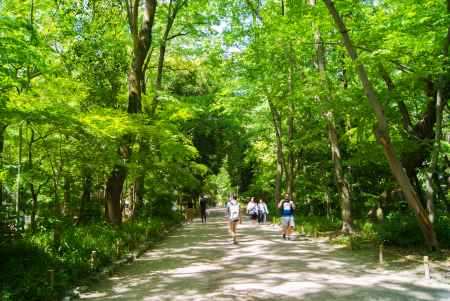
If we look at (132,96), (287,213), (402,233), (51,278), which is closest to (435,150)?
(402,233)

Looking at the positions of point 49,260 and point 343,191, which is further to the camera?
point 343,191

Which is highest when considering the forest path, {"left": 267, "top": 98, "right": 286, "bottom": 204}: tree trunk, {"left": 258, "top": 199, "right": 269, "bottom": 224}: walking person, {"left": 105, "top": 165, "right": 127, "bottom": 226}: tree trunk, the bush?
{"left": 267, "top": 98, "right": 286, "bottom": 204}: tree trunk

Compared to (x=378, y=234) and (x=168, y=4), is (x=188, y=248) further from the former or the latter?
(x=168, y=4)

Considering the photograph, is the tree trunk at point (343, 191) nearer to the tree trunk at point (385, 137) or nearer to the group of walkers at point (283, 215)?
the group of walkers at point (283, 215)

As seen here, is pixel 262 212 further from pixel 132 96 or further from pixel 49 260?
pixel 49 260

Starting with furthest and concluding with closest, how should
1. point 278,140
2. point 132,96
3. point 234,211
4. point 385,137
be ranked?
point 278,140, point 234,211, point 132,96, point 385,137

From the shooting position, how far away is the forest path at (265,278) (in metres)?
7.42

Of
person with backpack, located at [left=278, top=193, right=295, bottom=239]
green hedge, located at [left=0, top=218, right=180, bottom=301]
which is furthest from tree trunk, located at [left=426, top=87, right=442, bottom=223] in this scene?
green hedge, located at [left=0, top=218, right=180, bottom=301]

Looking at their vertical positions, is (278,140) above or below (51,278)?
above

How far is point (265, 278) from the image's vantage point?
8727 millimetres

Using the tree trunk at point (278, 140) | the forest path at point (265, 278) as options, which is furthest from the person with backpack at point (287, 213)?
the tree trunk at point (278, 140)

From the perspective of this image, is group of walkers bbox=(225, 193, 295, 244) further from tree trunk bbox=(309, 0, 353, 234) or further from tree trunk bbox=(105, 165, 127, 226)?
tree trunk bbox=(105, 165, 127, 226)

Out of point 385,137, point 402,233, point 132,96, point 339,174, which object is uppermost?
point 132,96

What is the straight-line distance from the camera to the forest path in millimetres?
7418
